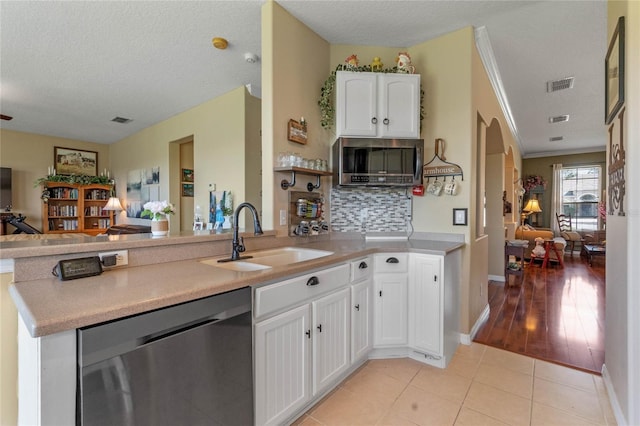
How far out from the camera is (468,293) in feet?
8.54

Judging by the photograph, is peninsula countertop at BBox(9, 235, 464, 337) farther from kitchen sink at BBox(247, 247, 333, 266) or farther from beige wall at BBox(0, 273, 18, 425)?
kitchen sink at BBox(247, 247, 333, 266)

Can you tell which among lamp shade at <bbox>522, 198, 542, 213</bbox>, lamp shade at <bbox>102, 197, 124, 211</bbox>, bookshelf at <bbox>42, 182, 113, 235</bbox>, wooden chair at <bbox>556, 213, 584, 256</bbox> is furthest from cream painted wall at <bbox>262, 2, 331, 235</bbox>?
lamp shade at <bbox>522, 198, 542, 213</bbox>

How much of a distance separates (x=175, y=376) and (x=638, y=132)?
2255mm

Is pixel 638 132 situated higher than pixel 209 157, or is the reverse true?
pixel 209 157

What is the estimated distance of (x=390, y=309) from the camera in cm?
226

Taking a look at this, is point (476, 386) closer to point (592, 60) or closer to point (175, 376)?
point (175, 376)

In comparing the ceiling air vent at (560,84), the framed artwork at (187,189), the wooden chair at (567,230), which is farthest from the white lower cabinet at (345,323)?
the wooden chair at (567,230)

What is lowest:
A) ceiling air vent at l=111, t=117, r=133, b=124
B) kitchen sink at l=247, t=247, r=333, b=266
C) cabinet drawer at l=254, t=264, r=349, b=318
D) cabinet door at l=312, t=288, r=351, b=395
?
cabinet door at l=312, t=288, r=351, b=395

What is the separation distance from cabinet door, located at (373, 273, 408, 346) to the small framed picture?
764mm

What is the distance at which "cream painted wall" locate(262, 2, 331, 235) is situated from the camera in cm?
223

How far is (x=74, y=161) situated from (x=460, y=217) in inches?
297

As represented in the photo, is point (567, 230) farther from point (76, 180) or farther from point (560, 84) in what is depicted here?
point (76, 180)

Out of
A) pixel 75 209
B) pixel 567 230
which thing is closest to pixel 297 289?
pixel 75 209

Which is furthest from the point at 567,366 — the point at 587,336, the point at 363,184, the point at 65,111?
the point at 65,111
